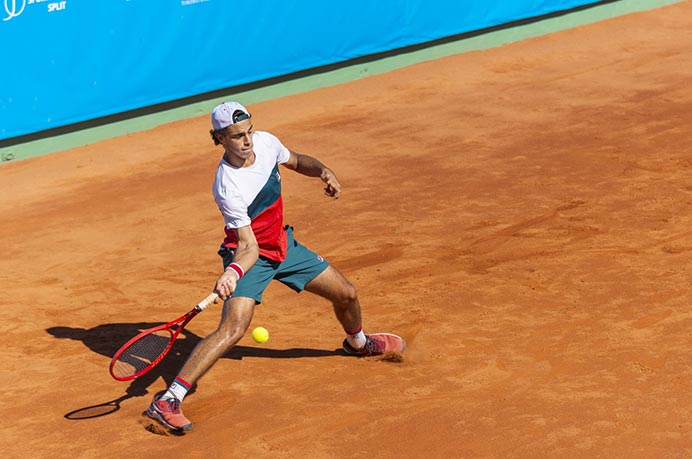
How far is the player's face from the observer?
684 cm

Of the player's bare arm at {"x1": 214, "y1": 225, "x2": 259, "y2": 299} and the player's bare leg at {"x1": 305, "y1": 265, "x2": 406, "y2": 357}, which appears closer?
the player's bare arm at {"x1": 214, "y1": 225, "x2": 259, "y2": 299}

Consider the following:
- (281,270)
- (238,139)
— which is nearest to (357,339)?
(281,270)

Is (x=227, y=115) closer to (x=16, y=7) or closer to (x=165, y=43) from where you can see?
(x=16, y=7)

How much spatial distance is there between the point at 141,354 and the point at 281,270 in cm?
109

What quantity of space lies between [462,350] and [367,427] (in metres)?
1.31

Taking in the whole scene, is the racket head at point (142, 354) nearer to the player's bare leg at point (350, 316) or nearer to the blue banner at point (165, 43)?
the player's bare leg at point (350, 316)

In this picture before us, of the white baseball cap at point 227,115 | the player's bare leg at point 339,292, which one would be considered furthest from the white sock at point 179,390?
the white baseball cap at point 227,115

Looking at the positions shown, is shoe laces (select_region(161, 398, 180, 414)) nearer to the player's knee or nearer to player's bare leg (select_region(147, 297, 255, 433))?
player's bare leg (select_region(147, 297, 255, 433))

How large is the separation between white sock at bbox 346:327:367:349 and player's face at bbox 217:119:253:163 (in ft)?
5.19

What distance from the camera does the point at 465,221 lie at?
34.1 ft

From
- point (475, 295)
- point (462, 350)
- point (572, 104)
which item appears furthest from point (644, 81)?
point (462, 350)

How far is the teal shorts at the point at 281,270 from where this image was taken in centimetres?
704

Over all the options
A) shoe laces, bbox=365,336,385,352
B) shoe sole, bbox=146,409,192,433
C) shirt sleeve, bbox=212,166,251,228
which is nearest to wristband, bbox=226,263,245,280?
shirt sleeve, bbox=212,166,251,228

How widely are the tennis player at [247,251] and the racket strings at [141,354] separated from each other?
341mm
